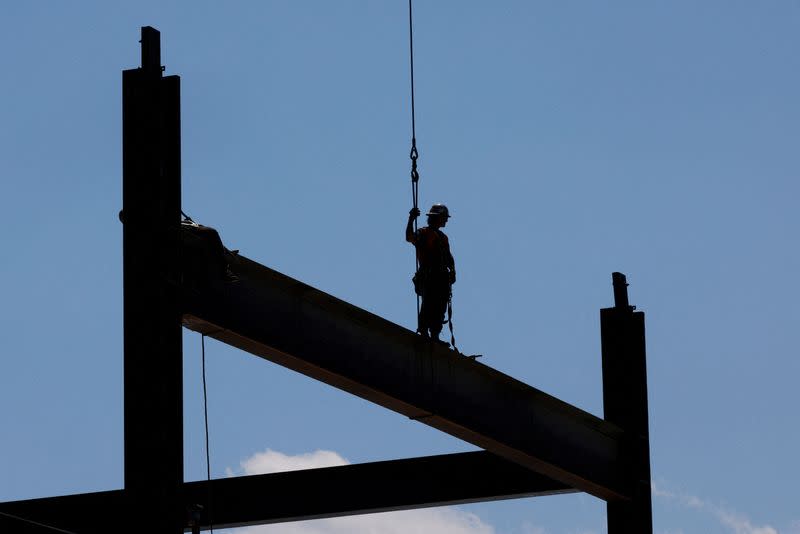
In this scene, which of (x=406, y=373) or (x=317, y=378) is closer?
(x=317, y=378)

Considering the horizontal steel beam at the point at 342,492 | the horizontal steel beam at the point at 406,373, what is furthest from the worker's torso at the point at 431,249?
the horizontal steel beam at the point at 342,492

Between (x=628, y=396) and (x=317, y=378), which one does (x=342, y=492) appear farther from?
(x=317, y=378)

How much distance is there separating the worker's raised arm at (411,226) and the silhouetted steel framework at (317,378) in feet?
4.35

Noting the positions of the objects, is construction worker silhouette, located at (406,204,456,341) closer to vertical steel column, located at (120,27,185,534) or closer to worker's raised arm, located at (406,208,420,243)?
worker's raised arm, located at (406,208,420,243)

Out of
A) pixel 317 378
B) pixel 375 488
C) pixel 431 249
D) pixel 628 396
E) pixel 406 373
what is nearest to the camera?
pixel 317 378

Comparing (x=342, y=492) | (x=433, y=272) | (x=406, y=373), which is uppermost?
(x=433, y=272)

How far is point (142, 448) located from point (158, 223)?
2057 millimetres

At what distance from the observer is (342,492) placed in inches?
983

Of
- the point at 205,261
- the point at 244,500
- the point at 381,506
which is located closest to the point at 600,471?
the point at 381,506

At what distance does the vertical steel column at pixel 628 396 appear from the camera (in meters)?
24.7

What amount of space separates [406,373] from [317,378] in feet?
4.57

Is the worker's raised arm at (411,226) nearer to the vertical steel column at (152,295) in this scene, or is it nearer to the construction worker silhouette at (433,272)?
the construction worker silhouette at (433,272)

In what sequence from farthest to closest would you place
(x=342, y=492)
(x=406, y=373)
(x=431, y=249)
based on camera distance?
(x=342, y=492), (x=431, y=249), (x=406, y=373)

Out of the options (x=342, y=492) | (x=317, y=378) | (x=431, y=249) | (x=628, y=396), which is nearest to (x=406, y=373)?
(x=317, y=378)
